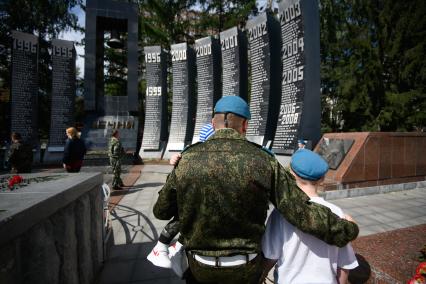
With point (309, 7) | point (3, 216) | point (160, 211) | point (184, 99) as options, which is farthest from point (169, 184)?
point (184, 99)

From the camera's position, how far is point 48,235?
64.3 inches

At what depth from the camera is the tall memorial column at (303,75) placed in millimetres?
9086

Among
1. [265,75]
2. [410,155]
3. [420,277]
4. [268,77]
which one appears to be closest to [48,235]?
[420,277]

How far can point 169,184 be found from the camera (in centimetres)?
150

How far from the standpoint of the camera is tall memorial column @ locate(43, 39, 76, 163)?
1354 cm

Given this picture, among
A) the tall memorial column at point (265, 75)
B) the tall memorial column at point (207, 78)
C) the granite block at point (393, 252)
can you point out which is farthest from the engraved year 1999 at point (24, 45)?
the granite block at point (393, 252)

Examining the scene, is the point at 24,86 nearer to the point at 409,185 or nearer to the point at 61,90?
the point at 61,90

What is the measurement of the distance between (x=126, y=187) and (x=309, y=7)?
871 cm

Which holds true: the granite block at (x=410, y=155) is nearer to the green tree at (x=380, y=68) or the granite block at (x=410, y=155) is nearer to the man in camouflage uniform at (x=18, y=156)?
the green tree at (x=380, y=68)

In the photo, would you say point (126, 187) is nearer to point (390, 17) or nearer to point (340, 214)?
point (340, 214)

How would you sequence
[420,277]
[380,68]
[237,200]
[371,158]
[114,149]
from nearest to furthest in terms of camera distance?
[237,200], [420,277], [371,158], [114,149], [380,68]

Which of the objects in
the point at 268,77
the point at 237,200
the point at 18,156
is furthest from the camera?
the point at 268,77

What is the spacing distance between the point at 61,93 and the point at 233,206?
1535 cm

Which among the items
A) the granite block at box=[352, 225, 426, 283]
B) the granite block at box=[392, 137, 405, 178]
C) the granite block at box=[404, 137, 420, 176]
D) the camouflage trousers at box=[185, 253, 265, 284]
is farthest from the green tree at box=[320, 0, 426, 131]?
the camouflage trousers at box=[185, 253, 265, 284]
